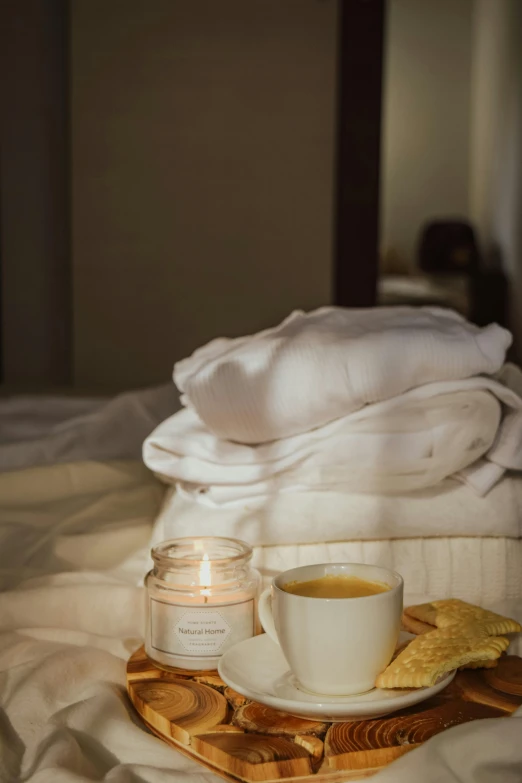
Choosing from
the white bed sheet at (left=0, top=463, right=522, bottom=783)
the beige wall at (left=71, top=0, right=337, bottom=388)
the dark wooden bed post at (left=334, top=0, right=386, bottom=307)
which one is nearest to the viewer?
the white bed sheet at (left=0, top=463, right=522, bottom=783)

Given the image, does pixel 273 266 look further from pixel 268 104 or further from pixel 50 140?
pixel 50 140

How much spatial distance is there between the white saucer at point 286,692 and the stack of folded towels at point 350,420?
22cm

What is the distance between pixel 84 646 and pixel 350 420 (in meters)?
0.34

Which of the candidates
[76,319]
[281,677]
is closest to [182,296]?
[76,319]

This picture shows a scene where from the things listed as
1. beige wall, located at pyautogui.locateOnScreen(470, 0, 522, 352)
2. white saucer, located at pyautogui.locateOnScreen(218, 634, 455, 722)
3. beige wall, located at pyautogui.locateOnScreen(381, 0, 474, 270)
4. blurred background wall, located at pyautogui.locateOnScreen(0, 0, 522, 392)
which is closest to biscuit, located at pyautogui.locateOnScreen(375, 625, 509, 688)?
white saucer, located at pyautogui.locateOnScreen(218, 634, 455, 722)

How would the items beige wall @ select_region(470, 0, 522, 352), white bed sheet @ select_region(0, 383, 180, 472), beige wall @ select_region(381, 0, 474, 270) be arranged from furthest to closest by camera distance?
beige wall @ select_region(381, 0, 474, 270) → beige wall @ select_region(470, 0, 522, 352) → white bed sheet @ select_region(0, 383, 180, 472)

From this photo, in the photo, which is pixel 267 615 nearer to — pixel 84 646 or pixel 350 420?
pixel 84 646

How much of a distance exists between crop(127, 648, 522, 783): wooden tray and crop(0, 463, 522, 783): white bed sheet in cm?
2

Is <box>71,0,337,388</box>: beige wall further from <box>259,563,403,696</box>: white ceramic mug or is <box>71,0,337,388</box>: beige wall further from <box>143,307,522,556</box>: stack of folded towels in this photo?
<box>259,563,403,696</box>: white ceramic mug

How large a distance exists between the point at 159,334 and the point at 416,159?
12.2ft

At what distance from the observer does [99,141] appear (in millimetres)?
3555

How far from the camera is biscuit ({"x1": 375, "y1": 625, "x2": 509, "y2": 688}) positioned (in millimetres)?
623

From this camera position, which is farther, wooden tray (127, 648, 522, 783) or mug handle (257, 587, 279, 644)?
mug handle (257, 587, 279, 644)

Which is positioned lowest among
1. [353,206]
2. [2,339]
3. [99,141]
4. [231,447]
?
[2,339]
